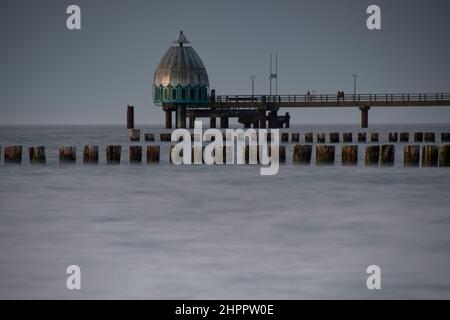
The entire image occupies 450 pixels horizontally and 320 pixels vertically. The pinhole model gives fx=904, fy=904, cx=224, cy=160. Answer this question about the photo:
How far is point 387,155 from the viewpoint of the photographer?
1564 inches

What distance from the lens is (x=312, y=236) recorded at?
794 inches

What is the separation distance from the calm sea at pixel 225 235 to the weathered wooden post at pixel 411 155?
1126 mm

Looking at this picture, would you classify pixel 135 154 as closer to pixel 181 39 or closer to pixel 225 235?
pixel 225 235

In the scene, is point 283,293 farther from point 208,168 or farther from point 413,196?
point 208,168

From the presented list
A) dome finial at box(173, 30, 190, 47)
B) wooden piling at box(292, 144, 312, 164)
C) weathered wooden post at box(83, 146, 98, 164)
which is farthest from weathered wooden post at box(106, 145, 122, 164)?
dome finial at box(173, 30, 190, 47)

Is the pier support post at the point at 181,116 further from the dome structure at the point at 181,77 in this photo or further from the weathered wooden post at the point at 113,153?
the weathered wooden post at the point at 113,153

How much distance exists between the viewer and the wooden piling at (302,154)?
1576 inches

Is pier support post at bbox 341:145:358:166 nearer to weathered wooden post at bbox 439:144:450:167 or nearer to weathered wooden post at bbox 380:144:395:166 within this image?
weathered wooden post at bbox 380:144:395:166

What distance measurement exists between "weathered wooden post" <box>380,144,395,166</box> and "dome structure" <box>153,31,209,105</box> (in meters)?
66.4

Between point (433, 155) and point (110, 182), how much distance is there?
44.3 ft

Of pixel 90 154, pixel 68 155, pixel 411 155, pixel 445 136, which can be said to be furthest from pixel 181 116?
pixel 411 155

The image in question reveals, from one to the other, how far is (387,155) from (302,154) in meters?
3.72

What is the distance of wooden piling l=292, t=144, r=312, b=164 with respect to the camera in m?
40.0

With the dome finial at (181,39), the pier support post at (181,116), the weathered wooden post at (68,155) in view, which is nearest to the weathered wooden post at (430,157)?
the weathered wooden post at (68,155)
